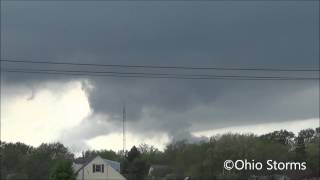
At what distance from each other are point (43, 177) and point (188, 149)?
3988 centimetres

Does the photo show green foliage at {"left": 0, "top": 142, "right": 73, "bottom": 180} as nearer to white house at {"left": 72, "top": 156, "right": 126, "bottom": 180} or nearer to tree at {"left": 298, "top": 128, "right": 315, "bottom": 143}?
white house at {"left": 72, "top": 156, "right": 126, "bottom": 180}

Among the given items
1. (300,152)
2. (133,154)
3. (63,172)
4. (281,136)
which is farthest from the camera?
(133,154)

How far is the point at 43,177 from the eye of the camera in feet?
Answer: 442

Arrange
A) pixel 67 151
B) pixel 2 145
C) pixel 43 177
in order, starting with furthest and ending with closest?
pixel 67 151
pixel 2 145
pixel 43 177

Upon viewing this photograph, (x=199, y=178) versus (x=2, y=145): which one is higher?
(x=2, y=145)

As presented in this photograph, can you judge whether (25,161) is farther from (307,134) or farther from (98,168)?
(307,134)

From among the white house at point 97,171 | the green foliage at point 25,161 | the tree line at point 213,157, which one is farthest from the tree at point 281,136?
the green foliage at point 25,161

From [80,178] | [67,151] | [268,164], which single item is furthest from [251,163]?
[67,151]

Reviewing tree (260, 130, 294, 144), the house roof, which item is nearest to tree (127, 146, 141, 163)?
the house roof

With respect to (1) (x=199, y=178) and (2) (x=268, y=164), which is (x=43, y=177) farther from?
(2) (x=268, y=164)

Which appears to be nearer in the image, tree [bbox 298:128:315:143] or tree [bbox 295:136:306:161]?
tree [bbox 295:136:306:161]

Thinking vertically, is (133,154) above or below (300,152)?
above

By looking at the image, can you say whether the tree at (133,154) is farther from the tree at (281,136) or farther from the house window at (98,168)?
the tree at (281,136)

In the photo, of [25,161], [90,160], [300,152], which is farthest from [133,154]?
[300,152]
